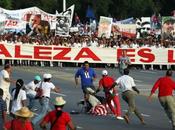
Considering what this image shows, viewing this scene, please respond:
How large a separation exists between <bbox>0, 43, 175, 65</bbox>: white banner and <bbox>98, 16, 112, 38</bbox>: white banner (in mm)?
2065

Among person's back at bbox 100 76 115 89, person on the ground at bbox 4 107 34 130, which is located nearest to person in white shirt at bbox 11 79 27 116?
person's back at bbox 100 76 115 89

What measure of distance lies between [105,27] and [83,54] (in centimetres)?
299

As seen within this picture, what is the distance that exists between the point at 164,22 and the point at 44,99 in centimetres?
3210

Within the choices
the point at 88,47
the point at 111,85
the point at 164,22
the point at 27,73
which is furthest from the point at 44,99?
the point at 164,22

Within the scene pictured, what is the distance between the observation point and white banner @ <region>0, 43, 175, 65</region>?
4644 cm

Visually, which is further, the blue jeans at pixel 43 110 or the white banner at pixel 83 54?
the white banner at pixel 83 54

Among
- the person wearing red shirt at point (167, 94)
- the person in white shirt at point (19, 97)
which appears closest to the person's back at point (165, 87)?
the person wearing red shirt at point (167, 94)

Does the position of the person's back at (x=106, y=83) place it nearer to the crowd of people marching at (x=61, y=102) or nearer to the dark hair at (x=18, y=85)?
the crowd of people marching at (x=61, y=102)

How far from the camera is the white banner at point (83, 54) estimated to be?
46.4 meters

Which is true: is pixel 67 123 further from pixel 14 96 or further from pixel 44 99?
pixel 44 99

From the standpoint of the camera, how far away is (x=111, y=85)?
22.8 meters

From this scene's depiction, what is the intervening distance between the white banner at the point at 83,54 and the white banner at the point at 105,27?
2.07 meters

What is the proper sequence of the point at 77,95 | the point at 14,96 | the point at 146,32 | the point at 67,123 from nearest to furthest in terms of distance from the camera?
the point at 67,123 < the point at 14,96 < the point at 77,95 < the point at 146,32

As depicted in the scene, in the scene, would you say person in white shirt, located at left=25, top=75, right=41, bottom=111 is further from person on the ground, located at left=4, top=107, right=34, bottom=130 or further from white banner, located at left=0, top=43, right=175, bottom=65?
white banner, located at left=0, top=43, right=175, bottom=65
